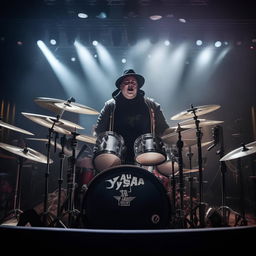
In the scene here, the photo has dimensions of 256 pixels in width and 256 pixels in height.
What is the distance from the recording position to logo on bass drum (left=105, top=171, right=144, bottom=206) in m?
2.60

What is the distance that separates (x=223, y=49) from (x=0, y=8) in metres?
6.09

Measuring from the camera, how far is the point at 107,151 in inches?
127

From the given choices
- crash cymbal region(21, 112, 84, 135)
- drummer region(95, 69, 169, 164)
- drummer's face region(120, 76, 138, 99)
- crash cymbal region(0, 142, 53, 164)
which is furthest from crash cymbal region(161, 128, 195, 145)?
crash cymbal region(0, 142, 53, 164)

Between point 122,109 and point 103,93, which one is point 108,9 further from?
point 103,93

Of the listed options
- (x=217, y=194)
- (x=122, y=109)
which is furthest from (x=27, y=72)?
(x=217, y=194)

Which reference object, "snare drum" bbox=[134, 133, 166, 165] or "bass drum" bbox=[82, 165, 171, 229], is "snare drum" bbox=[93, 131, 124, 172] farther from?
"bass drum" bbox=[82, 165, 171, 229]

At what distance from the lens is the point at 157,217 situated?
2.55 meters

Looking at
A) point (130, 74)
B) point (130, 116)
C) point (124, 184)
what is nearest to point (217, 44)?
point (130, 74)

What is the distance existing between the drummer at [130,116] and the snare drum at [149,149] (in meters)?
0.43

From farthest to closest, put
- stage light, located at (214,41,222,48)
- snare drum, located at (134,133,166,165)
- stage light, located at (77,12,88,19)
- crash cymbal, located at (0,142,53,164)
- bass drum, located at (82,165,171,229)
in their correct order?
stage light, located at (214,41,222,48), stage light, located at (77,12,88,19), crash cymbal, located at (0,142,53,164), snare drum, located at (134,133,166,165), bass drum, located at (82,165,171,229)

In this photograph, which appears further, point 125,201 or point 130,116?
point 130,116

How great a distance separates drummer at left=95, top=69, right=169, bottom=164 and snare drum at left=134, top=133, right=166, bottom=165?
0.43m

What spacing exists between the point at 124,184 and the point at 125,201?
176 mm

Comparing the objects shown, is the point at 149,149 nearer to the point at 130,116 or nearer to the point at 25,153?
the point at 130,116
